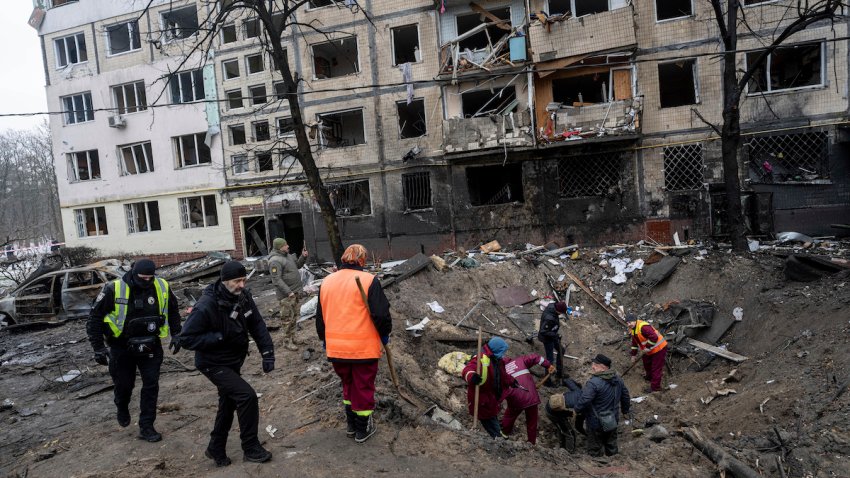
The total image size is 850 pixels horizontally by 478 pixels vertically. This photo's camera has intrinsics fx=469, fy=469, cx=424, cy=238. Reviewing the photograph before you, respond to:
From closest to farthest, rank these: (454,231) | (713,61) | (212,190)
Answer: (713,61) < (454,231) < (212,190)

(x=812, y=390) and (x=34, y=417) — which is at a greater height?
(x=34, y=417)

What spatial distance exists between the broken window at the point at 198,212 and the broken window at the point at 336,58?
24.6 feet

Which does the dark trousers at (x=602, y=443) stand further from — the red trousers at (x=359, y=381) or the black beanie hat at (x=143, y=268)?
the black beanie hat at (x=143, y=268)

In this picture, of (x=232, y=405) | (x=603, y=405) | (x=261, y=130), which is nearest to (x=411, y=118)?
(x=261, y=130)

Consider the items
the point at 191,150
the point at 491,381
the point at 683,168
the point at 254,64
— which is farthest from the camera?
the point at 191,150

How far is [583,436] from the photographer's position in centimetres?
685

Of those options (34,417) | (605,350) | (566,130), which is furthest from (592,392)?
(566,130)

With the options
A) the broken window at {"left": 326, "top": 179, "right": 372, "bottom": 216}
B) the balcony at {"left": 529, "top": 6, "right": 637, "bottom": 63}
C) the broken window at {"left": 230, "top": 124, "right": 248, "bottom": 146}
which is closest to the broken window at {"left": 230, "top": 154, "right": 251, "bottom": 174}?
the broken window at {"left": 230, "top": 124, "right": 248, "bottom": 146}

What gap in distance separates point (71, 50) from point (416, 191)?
745 inches

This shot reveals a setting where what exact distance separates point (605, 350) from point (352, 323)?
7.26 metres

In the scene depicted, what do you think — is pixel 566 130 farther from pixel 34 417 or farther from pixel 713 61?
pixel 34 417

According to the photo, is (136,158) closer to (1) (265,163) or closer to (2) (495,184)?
(1) (265,163)

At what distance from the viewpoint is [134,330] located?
4586mm

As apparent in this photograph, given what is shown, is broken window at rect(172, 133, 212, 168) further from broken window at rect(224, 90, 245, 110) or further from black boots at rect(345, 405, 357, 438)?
black boots at rect(345, 405, 357, 438)
